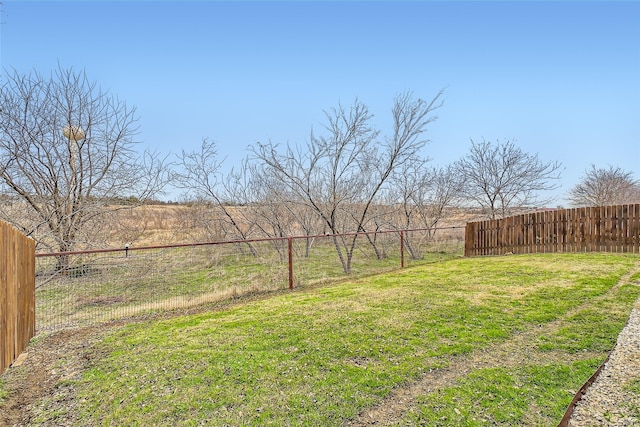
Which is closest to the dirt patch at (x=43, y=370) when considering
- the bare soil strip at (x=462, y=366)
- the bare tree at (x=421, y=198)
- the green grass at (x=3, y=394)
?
the green grass at (x=3, y=394)

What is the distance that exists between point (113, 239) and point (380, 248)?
7.65 metres

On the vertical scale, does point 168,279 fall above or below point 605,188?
below

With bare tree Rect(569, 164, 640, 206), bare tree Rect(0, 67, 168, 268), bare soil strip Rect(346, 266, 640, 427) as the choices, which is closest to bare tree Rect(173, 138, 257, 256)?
bare tree Rect(0, 67, 168, 268)

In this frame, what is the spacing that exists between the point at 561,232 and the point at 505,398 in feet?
31.8

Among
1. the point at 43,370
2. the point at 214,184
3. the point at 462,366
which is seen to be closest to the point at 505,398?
the point at 462,366

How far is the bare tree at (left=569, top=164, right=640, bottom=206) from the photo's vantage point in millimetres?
18156

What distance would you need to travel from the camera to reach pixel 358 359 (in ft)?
9.94

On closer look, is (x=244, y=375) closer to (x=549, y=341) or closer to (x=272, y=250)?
(x=549, y=341)

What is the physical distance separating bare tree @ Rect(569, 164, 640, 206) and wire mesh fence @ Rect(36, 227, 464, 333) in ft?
53.8

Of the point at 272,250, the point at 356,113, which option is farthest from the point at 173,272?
the point at 356,113

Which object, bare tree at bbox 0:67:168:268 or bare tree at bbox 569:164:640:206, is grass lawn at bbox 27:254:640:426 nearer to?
bare tree at bbox 0:67:168:268

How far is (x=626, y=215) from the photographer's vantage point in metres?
8.90

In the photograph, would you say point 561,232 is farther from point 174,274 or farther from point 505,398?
point 174,274

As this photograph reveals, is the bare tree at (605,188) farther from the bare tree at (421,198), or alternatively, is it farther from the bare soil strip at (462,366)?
the bare soil strip at (462,366)
